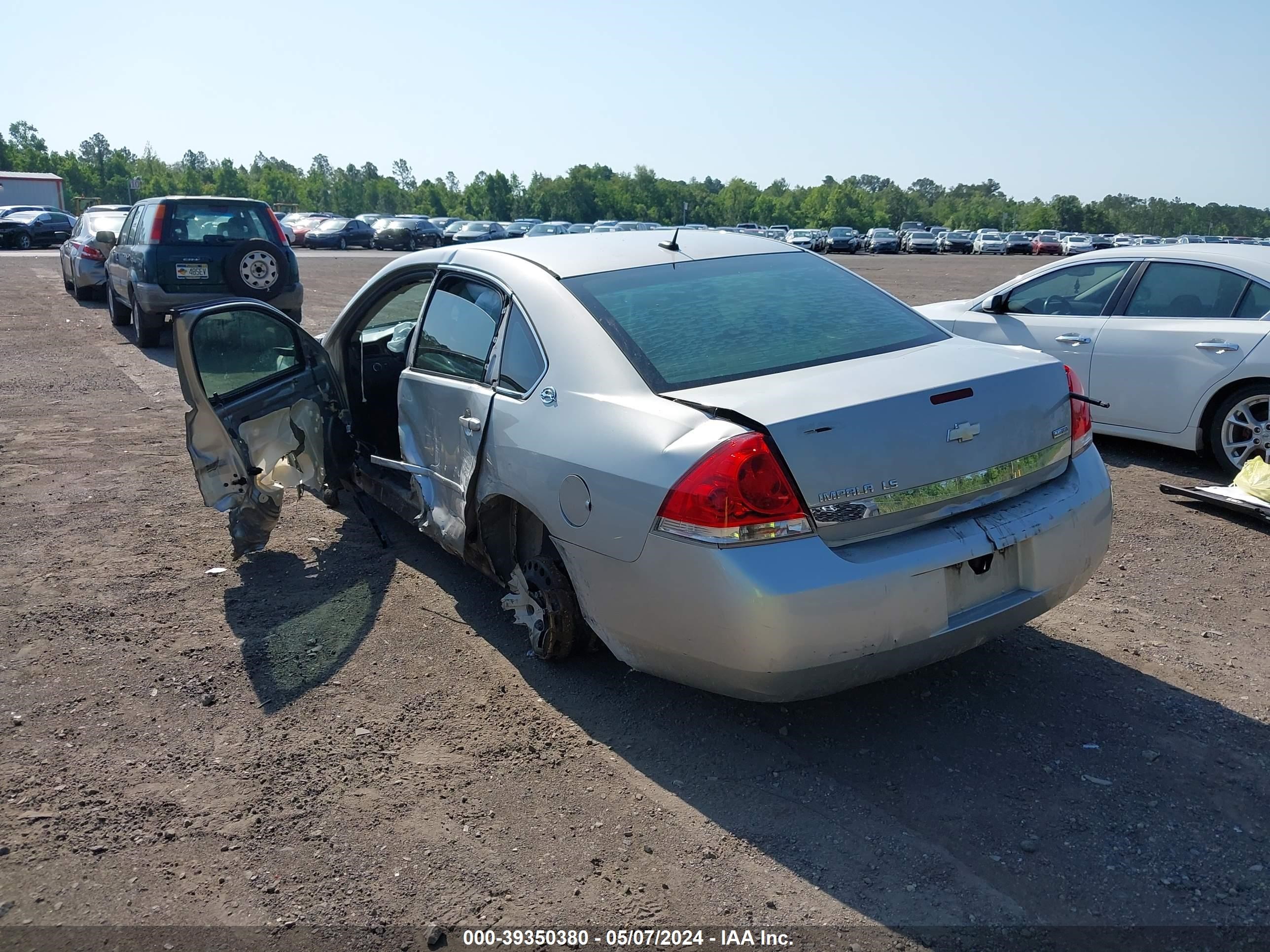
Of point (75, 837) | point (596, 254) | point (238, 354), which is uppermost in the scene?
point (596, 254)

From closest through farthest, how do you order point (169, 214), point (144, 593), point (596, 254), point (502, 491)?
point (502, 491) → point (596, 254) → point (144, 593) → point (169, 214)

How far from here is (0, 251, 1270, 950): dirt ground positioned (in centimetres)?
273

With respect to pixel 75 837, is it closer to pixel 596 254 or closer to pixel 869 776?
pixel 869 776

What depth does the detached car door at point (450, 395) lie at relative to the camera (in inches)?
164

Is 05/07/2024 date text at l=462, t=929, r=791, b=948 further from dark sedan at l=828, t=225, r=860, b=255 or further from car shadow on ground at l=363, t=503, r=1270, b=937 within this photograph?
dark sedan at l=828, t=225, r=860, b=255

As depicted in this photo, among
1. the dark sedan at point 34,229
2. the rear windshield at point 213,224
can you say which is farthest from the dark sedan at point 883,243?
the rear windshield at point 213,224

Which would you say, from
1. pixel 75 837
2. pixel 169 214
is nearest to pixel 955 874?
pixel 75 837

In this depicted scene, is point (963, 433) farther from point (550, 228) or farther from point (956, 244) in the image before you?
point (956, 244)

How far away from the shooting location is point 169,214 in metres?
12.2

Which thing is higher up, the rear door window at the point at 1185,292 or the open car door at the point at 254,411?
the rear door window at the point at 1185,292

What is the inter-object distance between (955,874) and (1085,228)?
475 feet

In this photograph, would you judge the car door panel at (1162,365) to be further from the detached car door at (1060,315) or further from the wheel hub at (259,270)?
the wheel hub at (259,270)

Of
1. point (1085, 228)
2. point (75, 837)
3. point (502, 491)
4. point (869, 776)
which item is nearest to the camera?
point (75, 837)

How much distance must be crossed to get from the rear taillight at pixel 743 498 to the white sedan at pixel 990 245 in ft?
218
